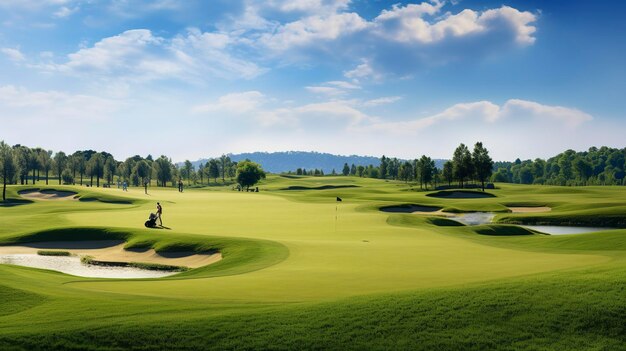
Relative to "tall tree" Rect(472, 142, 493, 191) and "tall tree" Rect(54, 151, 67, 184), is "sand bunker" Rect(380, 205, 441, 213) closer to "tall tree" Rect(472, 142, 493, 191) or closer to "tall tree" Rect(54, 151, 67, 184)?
"tall tree" Rect(472, 142, 493, 191)

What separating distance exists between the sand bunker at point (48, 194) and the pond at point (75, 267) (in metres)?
59.9

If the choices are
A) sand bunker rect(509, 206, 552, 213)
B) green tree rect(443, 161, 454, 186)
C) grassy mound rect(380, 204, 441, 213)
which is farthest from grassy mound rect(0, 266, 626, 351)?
green tree rect(443, 161, 454, 186)

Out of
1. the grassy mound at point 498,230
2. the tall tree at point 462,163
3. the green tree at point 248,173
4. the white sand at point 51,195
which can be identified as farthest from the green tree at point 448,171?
the white sand at point 51,195

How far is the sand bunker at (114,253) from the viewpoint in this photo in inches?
1221

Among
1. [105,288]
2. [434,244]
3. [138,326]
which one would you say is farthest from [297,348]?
[434,244]

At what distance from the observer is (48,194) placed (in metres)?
95.2

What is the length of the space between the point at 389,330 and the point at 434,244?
2020 cm

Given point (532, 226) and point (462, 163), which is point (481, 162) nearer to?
point (462, 163)

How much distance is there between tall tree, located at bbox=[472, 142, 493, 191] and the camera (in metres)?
125

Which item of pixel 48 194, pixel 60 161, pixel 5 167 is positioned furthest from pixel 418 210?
pixel 60 161

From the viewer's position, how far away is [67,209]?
6688 centimetres

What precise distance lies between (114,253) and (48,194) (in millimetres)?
70856

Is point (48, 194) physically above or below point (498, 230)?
above

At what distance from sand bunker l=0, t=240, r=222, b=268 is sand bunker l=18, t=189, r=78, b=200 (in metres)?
55.4
